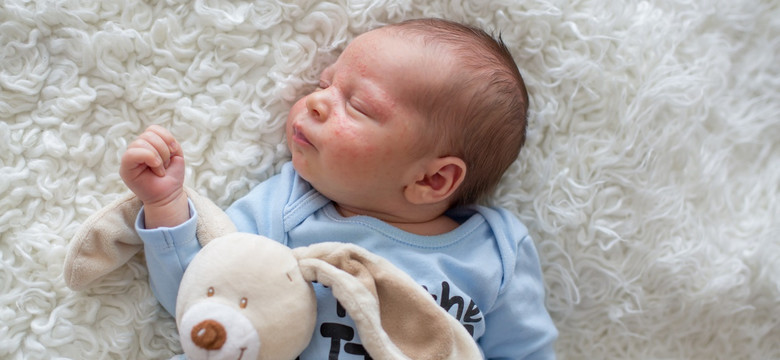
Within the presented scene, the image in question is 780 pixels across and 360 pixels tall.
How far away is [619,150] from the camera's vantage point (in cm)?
143

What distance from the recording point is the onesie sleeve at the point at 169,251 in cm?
114

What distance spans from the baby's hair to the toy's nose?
465mm

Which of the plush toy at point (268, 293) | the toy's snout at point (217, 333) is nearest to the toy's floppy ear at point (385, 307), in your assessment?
the plush toy at point (268, 293)

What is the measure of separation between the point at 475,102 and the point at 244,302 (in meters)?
0.49

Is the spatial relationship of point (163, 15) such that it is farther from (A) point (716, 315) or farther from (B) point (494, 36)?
(A) point (716, 315)

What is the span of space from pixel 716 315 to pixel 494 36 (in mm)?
683

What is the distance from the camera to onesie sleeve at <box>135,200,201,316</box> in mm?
1143

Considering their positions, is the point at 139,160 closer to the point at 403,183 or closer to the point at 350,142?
the point at 350,142

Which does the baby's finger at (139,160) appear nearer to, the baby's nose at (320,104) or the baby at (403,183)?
the baby at (403,183)

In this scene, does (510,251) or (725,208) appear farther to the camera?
(725,208)

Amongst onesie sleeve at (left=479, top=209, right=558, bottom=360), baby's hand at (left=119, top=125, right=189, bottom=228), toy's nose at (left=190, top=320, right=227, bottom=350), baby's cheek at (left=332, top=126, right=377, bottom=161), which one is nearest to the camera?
toy's nose at (left=190, top=320, right=227, bottom=350)

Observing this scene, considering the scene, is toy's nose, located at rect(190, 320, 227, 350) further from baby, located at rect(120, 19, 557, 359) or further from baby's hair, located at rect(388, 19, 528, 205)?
baby's hair, located at rect(388, 19, 528, 205)

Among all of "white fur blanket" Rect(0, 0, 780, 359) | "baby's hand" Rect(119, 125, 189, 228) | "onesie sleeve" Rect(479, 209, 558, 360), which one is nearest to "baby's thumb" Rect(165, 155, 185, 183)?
"baby's hand" Rect(119, 125, 189, 228)

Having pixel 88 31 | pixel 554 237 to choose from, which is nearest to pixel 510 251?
pixel 554 237
